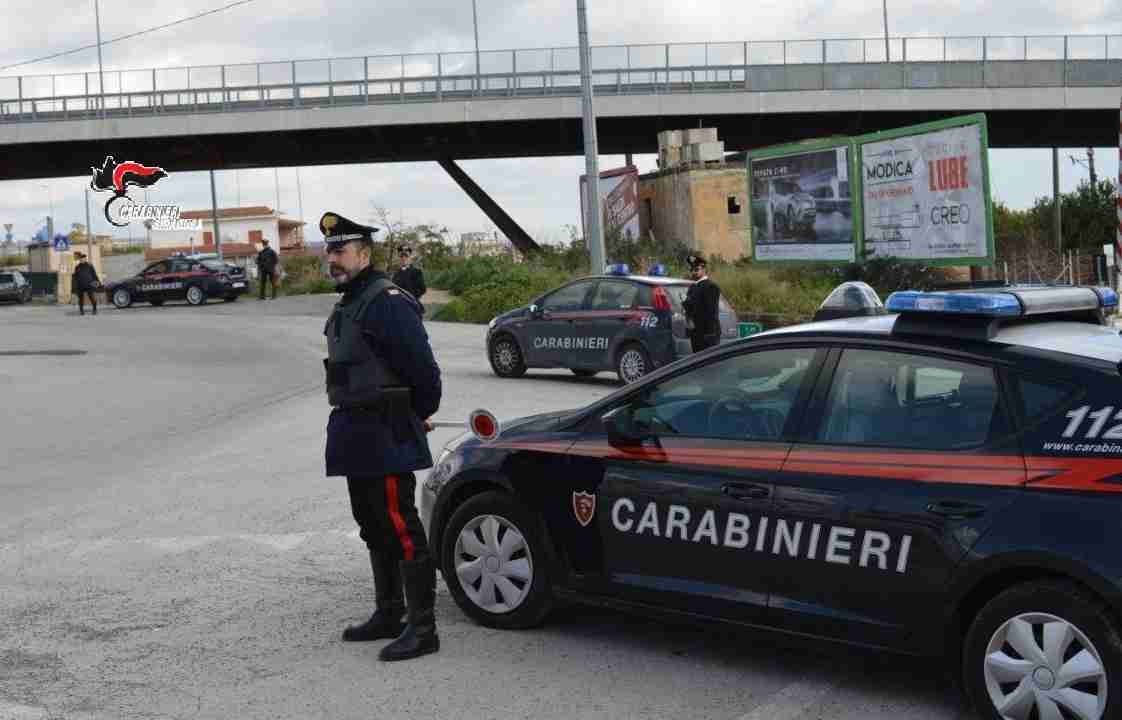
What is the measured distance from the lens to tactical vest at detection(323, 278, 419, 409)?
5.94 metres

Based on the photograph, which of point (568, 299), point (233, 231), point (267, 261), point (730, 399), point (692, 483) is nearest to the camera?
point (692, 483)

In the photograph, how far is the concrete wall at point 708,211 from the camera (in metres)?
46.3

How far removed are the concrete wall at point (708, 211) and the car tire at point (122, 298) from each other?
58.3 ft

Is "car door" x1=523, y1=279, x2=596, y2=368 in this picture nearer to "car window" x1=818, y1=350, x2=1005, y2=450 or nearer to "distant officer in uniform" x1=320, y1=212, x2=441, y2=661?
"distant officer in uniform" x1=320, y1=212, x2=441, y2=661

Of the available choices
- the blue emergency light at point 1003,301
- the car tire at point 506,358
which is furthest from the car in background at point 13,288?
the blue emergency light at point 1003,301

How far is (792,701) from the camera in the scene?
17.4ft

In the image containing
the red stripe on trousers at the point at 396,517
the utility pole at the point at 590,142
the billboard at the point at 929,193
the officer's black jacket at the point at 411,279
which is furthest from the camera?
the utility pole at the point at 590,142

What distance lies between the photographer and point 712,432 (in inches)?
224

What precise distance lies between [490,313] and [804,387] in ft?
95.4

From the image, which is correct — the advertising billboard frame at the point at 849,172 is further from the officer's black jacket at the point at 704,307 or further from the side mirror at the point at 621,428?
the side mirror at the point at 621,428

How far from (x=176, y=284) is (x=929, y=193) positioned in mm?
26221

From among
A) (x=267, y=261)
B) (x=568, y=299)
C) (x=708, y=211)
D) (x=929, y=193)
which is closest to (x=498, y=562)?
(x=568, y=299)

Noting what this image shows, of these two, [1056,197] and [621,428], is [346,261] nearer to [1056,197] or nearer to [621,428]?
[621,428]

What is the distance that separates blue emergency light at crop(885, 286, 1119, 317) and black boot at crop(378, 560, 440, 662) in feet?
7.45
